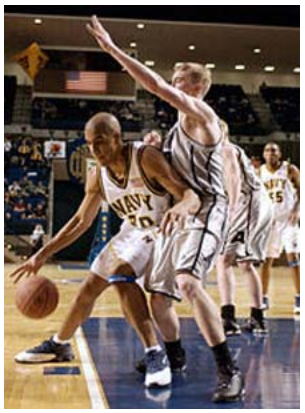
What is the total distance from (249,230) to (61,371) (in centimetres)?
226

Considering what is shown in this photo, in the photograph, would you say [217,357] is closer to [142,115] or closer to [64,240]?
[64,240]

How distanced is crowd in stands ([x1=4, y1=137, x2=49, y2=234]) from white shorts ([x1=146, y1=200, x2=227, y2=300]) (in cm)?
1427

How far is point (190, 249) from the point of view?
3.56 m

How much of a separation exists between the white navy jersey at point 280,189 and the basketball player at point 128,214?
140 inches

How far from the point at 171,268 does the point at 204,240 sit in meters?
0.38

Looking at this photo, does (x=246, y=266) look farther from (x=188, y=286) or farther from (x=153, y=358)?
(x=188, y=286)

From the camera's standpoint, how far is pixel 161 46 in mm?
19016

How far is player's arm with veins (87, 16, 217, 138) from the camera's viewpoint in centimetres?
310

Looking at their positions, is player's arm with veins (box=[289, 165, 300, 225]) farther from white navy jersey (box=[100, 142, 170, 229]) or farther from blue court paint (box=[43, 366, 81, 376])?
blue court paint (box=[43, 366, 81, 376])

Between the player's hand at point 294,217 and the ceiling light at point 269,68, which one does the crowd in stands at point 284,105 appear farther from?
the player's hand at point 294,217

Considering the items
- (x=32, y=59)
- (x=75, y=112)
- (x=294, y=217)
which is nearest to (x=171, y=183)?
(x=294, y=217)

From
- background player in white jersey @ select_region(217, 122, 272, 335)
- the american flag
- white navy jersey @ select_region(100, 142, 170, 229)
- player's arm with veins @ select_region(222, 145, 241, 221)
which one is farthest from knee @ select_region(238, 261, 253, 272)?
the american flag

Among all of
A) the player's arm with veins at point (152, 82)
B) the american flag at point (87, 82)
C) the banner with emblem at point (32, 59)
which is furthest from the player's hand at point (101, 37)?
the american flag at point (87, 82)

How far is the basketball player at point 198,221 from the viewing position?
3.44 m
